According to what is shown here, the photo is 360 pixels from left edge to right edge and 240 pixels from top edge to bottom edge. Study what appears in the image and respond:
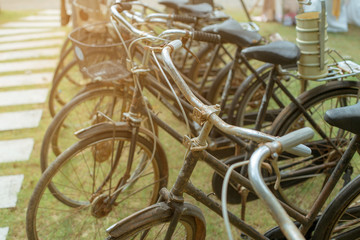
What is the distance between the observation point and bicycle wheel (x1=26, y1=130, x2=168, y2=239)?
2088mm

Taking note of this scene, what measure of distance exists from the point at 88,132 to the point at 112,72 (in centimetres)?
48

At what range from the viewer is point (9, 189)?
2887 mm

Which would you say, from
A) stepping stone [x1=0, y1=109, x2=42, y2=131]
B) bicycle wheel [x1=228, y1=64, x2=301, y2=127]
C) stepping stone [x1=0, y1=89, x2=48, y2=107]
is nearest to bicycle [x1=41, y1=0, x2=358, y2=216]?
bicycle wheel [x1=228, y1=64, x2=301, y2=127]

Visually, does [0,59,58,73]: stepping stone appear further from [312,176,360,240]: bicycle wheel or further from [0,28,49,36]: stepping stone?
[312,176,360,240]: bicycle wheel

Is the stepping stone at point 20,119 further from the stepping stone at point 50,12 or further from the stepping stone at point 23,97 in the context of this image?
→ the stepping stone at point 50,12

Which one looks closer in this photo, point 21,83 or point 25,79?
point 21,83

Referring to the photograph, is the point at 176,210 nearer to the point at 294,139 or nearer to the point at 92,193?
the point at 294,139

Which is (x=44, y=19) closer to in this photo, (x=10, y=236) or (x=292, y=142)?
(x=10, y=236)

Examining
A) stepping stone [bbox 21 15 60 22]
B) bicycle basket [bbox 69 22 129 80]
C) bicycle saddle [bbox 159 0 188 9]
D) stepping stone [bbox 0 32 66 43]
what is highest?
bicycle saddle [bbox 159 0 188 9]

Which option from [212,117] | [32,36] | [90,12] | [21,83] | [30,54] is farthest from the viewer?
[32,36]

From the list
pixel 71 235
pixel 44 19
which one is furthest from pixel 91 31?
pixel 44 19

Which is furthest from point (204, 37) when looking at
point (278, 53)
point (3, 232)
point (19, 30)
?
point (19, 30)

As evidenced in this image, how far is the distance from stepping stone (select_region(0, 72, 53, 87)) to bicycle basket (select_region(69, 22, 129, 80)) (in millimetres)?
1983

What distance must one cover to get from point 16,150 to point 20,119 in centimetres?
57
